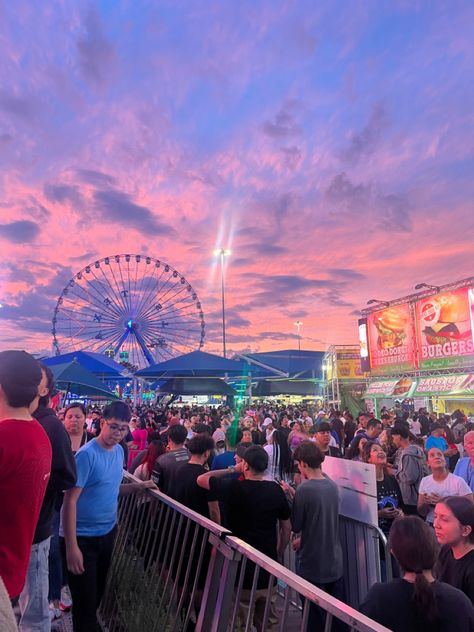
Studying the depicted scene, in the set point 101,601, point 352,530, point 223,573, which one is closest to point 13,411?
point 223,573

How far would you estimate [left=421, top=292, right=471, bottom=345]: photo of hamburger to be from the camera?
27.5 meters

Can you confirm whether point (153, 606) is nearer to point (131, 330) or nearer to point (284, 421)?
point (284, 421)

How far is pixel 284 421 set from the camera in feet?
45.4

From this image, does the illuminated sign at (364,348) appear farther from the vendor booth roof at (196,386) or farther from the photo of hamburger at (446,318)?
the vendor booth roof at (196,386)

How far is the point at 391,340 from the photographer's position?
33344 mm

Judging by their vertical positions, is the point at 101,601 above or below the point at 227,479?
below

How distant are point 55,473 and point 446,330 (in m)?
28.5

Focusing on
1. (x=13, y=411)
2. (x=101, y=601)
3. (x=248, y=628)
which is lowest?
(x=101, y=601)

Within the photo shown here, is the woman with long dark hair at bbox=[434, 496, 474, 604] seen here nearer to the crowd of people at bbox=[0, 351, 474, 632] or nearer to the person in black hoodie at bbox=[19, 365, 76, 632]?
the crowd of people at bbox=[0, 351, 474, 632]

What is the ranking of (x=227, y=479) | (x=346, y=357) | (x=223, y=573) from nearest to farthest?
(x=223, y=573) < (x=227, y=479) < (x=346, y=357)

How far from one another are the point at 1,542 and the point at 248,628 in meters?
1.38

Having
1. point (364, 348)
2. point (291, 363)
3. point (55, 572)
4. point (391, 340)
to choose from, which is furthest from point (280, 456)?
point (364, 348)

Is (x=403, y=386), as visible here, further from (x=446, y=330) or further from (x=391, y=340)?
(x=391, y=340)

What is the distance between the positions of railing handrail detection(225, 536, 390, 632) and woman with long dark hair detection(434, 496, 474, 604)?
1221 millimetres
